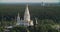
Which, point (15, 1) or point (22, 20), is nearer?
point (15, 1)

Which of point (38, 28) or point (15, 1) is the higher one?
point (15, 1)

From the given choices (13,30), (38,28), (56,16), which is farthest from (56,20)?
(13,30)

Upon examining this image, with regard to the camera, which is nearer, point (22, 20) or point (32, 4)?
point (32, 4)

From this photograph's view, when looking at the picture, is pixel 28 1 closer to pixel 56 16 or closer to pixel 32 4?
pixel 32 4

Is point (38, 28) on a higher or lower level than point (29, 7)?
lower

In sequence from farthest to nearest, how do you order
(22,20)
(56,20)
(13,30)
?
(22,20) → (56,20) → (13,30)

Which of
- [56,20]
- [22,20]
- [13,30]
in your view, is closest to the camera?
[13,30]

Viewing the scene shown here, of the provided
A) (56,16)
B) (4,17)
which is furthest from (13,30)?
(56,16)

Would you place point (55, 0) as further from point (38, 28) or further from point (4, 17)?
point (4, 17)
